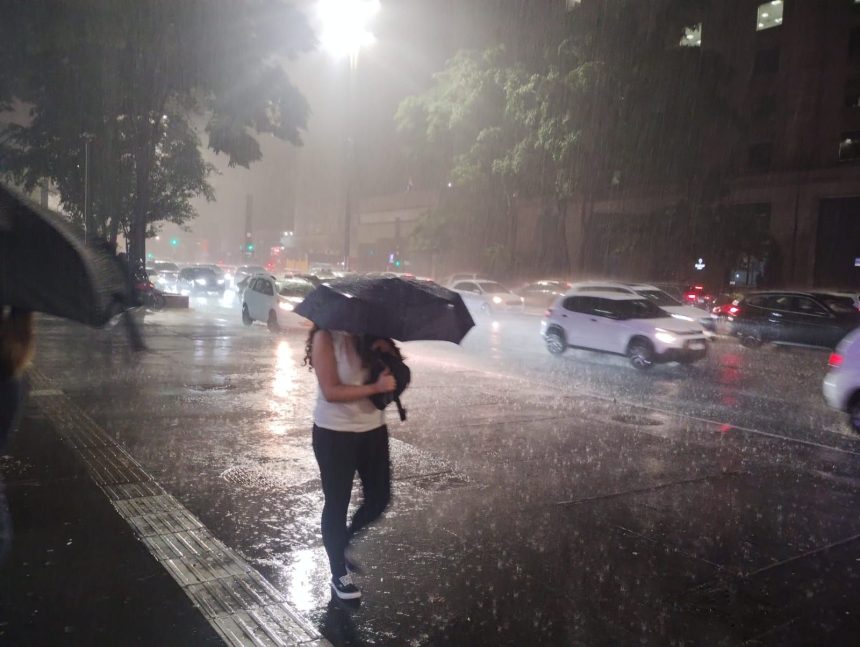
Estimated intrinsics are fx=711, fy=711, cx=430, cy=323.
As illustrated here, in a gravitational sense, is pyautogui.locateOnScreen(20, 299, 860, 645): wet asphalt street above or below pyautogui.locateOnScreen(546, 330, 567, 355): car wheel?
below

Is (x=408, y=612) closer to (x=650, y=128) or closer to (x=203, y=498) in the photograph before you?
(x=203, y=498)

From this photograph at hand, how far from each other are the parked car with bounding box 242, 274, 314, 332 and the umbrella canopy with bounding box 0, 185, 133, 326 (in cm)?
1618

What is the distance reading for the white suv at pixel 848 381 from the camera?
8.43 m

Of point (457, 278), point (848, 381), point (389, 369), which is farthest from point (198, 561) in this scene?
point (457, 278)

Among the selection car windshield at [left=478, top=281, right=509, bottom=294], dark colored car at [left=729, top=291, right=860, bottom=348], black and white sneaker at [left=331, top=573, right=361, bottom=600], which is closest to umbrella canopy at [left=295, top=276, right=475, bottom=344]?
black and white sneaker at [left=331, top=573, right=361, bottom=600]

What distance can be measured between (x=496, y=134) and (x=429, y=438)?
26743mm

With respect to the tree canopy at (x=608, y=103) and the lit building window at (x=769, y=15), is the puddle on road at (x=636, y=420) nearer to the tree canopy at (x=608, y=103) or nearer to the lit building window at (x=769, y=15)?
the tree canopy at (x=608, y=103)

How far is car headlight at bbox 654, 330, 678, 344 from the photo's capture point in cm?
1390

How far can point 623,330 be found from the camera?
574 inches

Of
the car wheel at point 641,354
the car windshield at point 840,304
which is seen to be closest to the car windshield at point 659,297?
the car windshield at point 840,304

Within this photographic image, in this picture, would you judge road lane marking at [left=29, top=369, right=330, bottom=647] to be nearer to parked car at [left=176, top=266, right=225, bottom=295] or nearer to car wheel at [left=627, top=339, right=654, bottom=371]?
car wheel at [left=627, top=339, right=654, bottom=371]

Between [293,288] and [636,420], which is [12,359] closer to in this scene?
[636,420]

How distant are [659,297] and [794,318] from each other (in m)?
3.68

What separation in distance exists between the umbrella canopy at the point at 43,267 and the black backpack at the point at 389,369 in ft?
Result: 5.54
